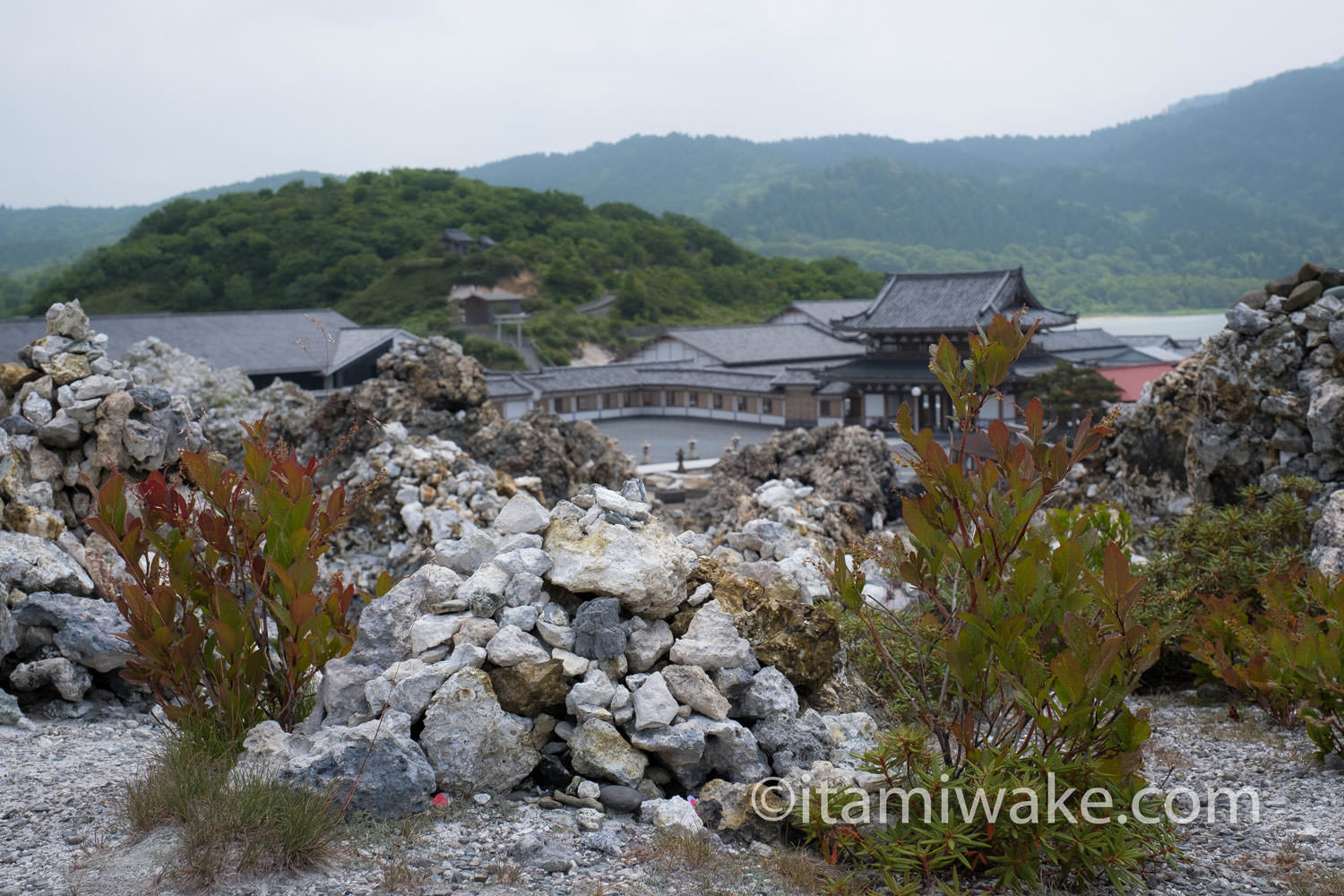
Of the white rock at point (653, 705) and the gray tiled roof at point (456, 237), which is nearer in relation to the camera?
the white rock at point (653, 705)

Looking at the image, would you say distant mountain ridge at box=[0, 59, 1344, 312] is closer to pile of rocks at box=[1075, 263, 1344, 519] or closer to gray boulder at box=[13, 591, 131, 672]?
gray boulder at box=[13, 591, 131, 672]

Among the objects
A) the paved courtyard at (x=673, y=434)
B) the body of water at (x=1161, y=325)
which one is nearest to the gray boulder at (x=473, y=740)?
the paved courtyard at (x=673, y=434)

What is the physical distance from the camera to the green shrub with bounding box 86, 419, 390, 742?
420 cm

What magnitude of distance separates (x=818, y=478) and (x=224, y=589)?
35.9 feet

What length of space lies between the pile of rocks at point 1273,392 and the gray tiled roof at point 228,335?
24.1m

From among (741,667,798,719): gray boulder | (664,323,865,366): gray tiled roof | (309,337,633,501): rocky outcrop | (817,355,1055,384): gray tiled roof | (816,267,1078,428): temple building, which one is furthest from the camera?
(664,323,865,366): gray tiled roof

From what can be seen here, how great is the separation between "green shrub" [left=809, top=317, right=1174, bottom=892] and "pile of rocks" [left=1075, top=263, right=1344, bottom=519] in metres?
5.59

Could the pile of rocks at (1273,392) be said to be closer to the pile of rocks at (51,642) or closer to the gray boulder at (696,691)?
the gray boulder at (696,691)

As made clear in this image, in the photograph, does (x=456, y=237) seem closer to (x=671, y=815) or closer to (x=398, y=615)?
(x=398, y=615)

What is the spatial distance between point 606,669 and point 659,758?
469 millimetres

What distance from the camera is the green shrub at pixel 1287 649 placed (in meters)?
4.89

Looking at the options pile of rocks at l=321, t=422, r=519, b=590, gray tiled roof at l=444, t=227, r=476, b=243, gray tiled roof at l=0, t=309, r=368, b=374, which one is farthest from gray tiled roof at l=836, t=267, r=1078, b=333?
gray tiled roof at l=444, t=227, r=476, b=243

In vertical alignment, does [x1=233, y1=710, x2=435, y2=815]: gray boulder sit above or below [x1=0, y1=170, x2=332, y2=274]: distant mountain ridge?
below

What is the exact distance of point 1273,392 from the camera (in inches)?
337
